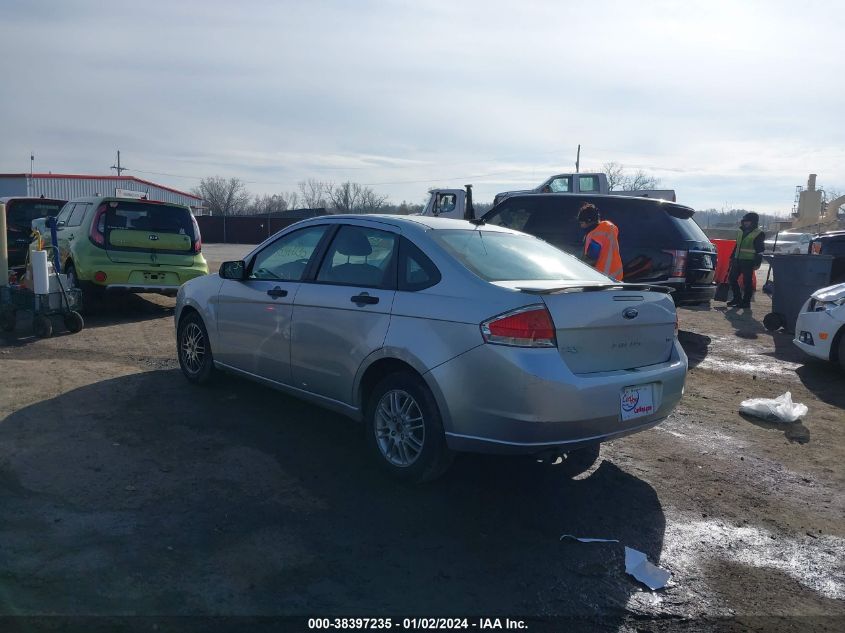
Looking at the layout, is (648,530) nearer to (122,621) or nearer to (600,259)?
(122,621)

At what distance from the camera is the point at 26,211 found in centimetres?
1465

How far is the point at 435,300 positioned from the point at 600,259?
13.1ft

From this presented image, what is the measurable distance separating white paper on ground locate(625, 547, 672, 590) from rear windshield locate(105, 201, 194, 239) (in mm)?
9097

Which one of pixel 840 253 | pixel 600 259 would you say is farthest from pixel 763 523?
pixel 840 253

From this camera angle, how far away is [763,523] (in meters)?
4.12

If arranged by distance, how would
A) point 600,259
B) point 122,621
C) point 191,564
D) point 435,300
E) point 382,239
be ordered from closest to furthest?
point 122,621
point 191,564
point 435,300
point 382,239
point 600,259

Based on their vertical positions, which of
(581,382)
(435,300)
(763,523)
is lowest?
(763,523)

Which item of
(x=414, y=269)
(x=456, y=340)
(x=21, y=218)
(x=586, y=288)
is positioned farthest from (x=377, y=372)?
(x=21, y=218)

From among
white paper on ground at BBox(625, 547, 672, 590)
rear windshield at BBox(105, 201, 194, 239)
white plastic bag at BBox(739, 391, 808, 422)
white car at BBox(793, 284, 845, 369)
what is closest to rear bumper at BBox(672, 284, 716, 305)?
white car at BBox(793, 284, 845, 369)

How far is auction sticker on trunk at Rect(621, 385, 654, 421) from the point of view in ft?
13.5

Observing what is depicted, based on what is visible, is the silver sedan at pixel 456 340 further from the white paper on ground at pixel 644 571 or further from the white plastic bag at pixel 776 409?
the white plastic bag at pixel 776 409

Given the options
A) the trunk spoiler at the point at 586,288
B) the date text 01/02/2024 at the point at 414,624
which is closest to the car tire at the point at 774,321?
the trunk spoiler at the point at 586,288

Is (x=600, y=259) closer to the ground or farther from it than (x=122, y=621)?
farther from it

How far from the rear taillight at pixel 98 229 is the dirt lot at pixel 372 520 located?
168 inches
